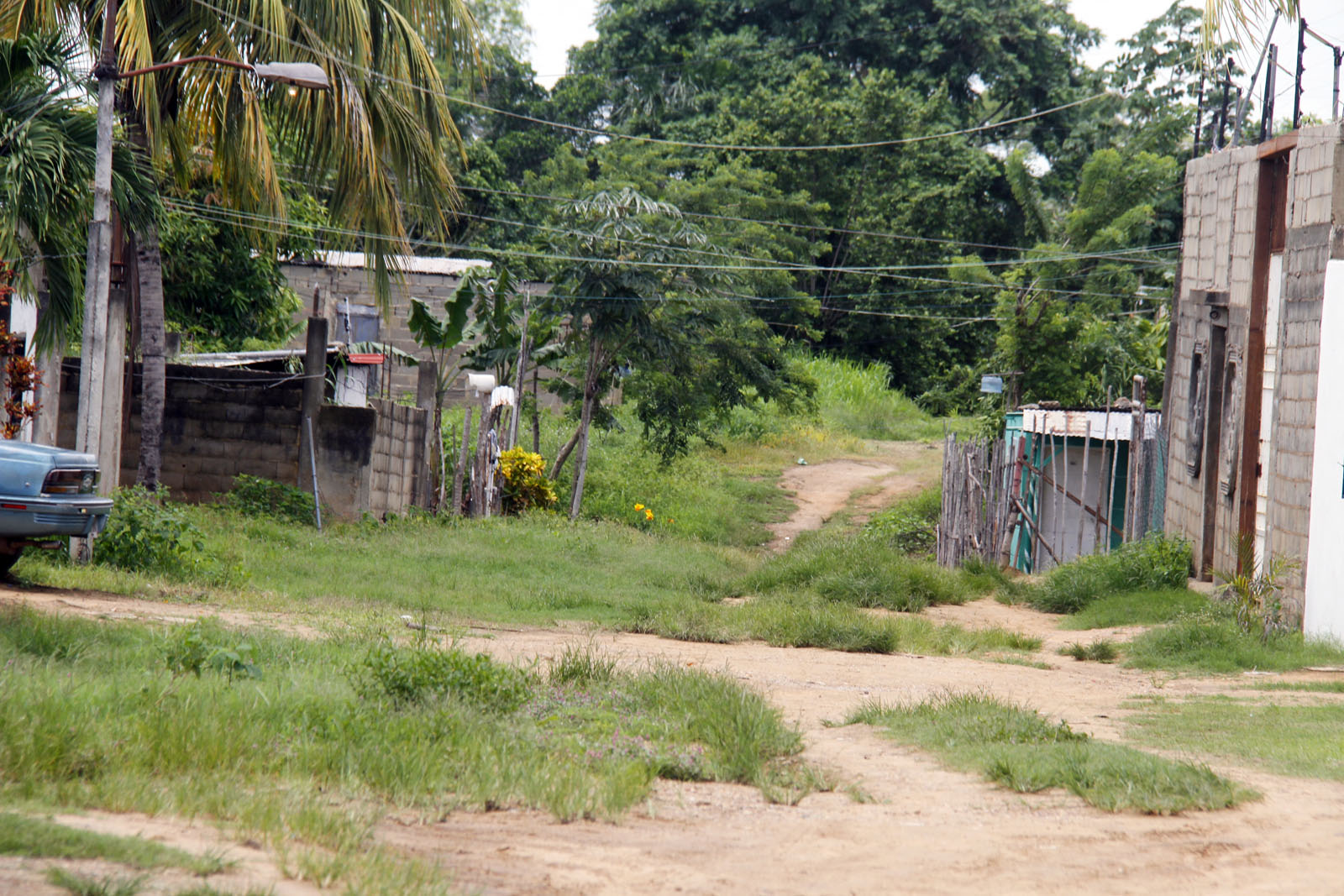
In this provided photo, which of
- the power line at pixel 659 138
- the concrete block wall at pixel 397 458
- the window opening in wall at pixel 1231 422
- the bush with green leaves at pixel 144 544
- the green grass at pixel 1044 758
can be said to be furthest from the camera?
the concrete block wall at pixel 397 458

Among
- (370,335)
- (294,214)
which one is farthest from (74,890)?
(370,335)

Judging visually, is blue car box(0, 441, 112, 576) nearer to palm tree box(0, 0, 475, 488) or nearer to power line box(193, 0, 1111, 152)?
palm tree box(0, 0, 475, 488)

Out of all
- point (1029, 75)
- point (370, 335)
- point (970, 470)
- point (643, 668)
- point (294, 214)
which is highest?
point (1029, 75)

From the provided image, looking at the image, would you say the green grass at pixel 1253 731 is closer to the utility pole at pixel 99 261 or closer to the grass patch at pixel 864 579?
the grass patch at pixel 864 579

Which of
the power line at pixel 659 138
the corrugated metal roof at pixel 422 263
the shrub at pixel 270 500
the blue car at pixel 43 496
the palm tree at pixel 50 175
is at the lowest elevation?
the shrub at pixel 270 500

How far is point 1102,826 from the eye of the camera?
515 cm

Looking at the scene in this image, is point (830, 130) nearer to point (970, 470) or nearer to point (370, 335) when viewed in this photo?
point (370, 335)

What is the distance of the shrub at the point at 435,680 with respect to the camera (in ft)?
20.9

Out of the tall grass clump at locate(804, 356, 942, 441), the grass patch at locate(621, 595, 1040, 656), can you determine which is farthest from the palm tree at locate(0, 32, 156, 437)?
the tall grass clump at locate(804, 356, 942, 441)

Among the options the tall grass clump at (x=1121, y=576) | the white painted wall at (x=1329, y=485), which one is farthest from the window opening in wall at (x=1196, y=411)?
the white painted wall at (x=1329, y=485)

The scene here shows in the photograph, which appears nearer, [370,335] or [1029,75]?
[370,335]

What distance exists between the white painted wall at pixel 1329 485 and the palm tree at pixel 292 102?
906 centimetres

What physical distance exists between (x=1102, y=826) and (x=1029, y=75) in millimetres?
37987

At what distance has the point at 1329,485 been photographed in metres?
10.4
